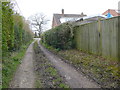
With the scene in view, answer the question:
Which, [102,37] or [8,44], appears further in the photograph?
[8,44]

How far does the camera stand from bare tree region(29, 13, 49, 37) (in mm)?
50531

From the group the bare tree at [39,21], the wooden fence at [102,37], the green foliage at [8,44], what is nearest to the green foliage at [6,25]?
the green foliage at [8,44]

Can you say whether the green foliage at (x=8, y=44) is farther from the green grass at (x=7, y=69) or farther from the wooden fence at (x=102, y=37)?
the wooden fence at (x=102, y=37)

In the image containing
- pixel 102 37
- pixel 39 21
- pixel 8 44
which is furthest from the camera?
pixel 39 21

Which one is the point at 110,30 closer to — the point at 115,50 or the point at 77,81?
the point at 115,50

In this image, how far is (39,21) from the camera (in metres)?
50.9

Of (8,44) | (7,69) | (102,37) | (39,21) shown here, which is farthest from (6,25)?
(39,21)

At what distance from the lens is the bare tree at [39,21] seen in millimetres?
50531

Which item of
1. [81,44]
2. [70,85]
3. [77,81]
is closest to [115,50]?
[77,81]

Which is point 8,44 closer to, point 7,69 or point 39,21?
point 7,69

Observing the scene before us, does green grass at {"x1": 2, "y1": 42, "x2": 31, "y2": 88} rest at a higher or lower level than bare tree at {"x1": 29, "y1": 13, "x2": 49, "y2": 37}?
lower

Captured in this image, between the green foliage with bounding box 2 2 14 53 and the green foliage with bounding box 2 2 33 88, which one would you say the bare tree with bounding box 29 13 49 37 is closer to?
the green foliage with bounding box 2 2 33 88

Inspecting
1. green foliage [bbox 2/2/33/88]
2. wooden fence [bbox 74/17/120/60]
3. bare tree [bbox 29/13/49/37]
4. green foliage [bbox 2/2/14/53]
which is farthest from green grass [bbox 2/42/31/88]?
bare tree [bbox 29/13/49/37]

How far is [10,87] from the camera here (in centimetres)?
388
